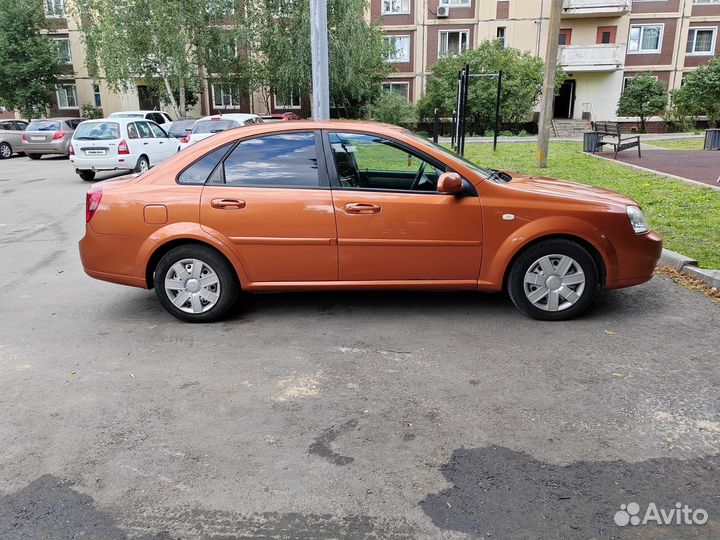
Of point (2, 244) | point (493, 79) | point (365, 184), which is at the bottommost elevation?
point (2, 244)

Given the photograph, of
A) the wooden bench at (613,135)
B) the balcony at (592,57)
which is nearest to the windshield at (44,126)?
the wooden bench at (613,135)

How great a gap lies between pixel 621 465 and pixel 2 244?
865cm

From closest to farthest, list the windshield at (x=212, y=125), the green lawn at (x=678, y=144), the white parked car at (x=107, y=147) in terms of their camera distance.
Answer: the white parked car at (x=107, y=147) → the windshield at (x=212, y=125) → the green lawn at (x=678, y=144)

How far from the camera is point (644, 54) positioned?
1455 inches

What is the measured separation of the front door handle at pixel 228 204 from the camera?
197 inches

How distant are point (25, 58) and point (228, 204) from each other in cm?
3896

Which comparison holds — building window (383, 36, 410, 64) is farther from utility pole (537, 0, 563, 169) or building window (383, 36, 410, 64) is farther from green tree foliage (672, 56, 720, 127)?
utility pole (537, 0, 563, 169)

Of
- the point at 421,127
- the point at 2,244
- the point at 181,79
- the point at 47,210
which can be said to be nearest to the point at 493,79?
the point at 421,127

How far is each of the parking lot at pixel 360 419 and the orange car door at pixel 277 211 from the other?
0.56 m

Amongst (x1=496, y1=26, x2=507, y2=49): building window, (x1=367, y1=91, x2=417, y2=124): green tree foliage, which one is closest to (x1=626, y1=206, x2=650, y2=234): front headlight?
(x1=367, y1=91, x2=417, y2=124): green tree foliage

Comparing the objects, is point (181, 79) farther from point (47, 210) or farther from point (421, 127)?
point (47, 210)

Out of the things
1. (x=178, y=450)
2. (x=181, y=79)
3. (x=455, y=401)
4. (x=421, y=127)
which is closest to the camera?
(x=178, y=450)

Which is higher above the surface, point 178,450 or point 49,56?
point 49,56

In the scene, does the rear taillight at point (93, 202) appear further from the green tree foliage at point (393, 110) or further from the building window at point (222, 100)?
the building window at point (222, 100)
